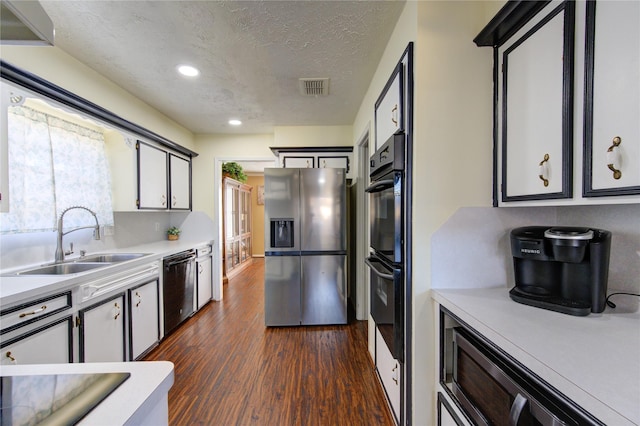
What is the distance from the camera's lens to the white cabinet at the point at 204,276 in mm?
3391

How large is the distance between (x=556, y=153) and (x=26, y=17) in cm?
186

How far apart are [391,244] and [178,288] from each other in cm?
254

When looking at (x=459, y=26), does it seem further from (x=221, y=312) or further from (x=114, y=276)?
(x=221, y=312)

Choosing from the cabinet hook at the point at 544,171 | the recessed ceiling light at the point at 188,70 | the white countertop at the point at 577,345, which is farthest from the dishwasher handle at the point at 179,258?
the cabinet hook at the point at 544,171

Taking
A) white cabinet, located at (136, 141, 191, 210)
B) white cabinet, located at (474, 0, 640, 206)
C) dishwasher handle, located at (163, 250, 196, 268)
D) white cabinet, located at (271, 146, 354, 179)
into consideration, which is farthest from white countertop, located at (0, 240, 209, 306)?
white cabinet, located at (474, 0, 640, 206)

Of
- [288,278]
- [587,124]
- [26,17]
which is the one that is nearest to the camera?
[26,17]

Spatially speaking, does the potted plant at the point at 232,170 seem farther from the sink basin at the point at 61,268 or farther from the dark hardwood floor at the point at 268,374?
the sink basin at the point at 61,268

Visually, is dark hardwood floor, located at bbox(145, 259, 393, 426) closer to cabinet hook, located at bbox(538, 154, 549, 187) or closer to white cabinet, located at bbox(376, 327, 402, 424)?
white cabinet, located at bbox(376, 327, 402, 424)

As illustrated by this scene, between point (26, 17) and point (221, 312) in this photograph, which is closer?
point (26, 17)

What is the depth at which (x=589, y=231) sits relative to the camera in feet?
3.22

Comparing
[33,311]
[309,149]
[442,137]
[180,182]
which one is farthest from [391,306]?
[180,182]

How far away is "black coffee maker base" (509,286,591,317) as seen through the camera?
0.97m

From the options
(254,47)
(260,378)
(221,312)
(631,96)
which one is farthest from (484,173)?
(221,312)

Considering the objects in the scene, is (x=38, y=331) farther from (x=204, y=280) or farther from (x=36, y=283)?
(x=204, y=280)
